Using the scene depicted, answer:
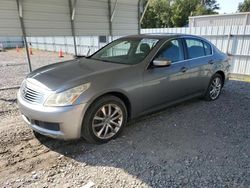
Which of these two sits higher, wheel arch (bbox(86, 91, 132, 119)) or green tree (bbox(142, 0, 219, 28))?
green tree (bbox(142, 0, 219, 28))

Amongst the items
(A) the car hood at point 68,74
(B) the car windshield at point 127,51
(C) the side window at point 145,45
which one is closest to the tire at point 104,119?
(A) the car hood at point 68,74

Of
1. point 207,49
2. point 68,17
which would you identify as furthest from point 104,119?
point 68,17

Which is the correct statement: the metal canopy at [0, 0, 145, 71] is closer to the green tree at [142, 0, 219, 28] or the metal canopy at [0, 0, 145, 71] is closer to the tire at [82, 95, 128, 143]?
the tire at [82, 95, 128, 143]

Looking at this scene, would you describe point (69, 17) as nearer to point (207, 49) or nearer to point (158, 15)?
point (207, 49)

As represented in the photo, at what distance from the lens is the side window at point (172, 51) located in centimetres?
381

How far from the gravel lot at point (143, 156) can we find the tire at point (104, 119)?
0.14 meters

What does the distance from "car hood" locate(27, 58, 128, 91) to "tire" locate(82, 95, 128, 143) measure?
16.4 inches

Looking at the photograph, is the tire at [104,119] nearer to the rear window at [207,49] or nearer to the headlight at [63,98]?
the headlight at [63,98]

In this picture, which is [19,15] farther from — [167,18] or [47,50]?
[167,18]

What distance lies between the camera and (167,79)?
3.81 metres

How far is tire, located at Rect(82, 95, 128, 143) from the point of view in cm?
300

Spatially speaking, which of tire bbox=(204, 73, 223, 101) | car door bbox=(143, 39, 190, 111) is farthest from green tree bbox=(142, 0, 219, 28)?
car door bbox=(143, 39, 190, 111)

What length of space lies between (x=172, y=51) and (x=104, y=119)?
186 cm

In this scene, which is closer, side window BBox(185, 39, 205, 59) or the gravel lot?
the gravel lot
